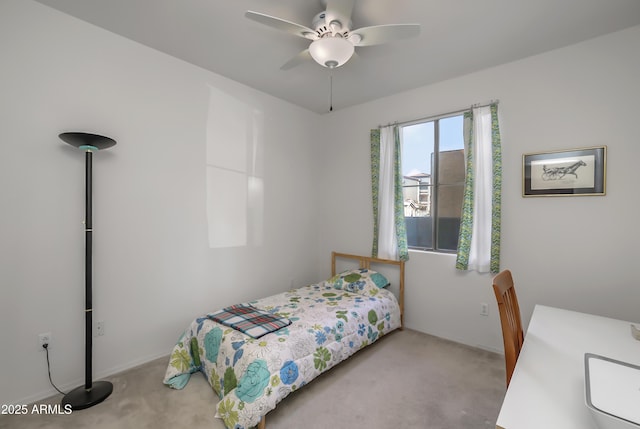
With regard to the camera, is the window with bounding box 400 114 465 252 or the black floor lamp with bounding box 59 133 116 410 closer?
the black floor lamp with bounding box 59 133 116 410

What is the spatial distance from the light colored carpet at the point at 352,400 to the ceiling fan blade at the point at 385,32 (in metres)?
2.39

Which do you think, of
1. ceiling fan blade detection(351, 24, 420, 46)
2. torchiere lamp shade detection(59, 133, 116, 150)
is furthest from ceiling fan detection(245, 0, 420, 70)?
torchiere lamp shade detection(59, 133, 116, 150)

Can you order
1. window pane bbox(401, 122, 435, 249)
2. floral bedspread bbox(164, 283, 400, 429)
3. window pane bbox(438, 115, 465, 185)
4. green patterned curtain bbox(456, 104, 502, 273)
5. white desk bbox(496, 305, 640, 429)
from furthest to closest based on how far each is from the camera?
1. window pane bbox(401, 122, 435, 249)
2. window pane bbox(438, 115, 465, 185)
3. green patterned curtain bbox(456, 104, 502, 273)
4. floral bedspread bbox(164, 283, 400, 429)
5. white desk bbox(496, 305, 640, 429)

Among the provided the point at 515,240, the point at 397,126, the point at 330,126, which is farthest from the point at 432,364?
the point at 330,126

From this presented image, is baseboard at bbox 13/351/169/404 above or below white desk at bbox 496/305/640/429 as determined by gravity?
below

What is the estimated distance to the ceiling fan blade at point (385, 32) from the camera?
1699mm

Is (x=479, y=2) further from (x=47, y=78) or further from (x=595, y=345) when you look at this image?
(x=47, y=78)

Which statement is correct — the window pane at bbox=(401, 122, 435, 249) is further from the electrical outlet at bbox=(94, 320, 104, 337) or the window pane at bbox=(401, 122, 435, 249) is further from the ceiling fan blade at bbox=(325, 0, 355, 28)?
the electrical outlet at bbox=(94, 320, 104, 337)

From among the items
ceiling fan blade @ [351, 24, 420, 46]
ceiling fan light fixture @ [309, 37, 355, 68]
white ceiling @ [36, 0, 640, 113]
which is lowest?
ceiling fan light fixture @ [309, 37, 355, 68]

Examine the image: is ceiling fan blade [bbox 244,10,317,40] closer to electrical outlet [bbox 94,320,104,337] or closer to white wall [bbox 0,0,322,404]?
white wall [bbox 0,0,322,404]

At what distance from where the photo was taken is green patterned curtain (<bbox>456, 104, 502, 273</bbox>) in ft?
8.85

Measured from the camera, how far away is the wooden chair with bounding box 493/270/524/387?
125 centimetres

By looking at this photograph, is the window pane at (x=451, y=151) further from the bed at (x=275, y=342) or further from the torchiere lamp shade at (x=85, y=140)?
the torchiere lamp shade at (x=85, y=140)

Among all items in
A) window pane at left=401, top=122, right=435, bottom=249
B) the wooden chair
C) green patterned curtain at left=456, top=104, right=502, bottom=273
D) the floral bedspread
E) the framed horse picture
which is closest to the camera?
the wooden chair
